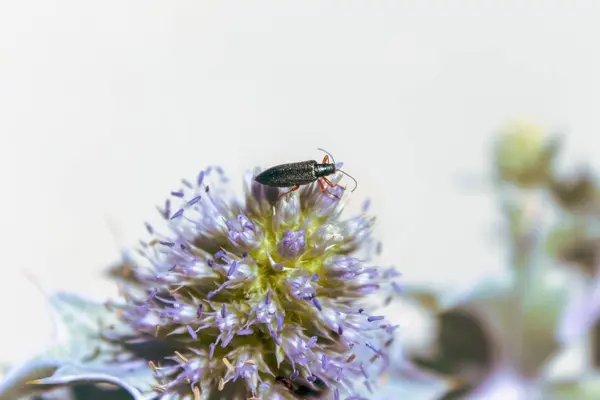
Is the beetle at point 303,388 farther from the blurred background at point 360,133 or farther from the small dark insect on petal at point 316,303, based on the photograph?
the blurred background at point 360,133

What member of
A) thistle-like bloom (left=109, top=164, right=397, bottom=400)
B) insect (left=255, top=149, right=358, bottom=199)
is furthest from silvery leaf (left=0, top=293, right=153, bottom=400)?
insect (left=255, top=149, right=358, bottom=199)

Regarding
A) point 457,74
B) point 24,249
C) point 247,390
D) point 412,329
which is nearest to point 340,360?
point 247,390

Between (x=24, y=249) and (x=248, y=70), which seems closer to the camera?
(x=24, y=249)

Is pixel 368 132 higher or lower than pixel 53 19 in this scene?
lower

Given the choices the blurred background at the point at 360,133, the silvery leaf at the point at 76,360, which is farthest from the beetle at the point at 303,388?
the blurred background at the point at 360,133

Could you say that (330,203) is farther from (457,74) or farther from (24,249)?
(457,74)
